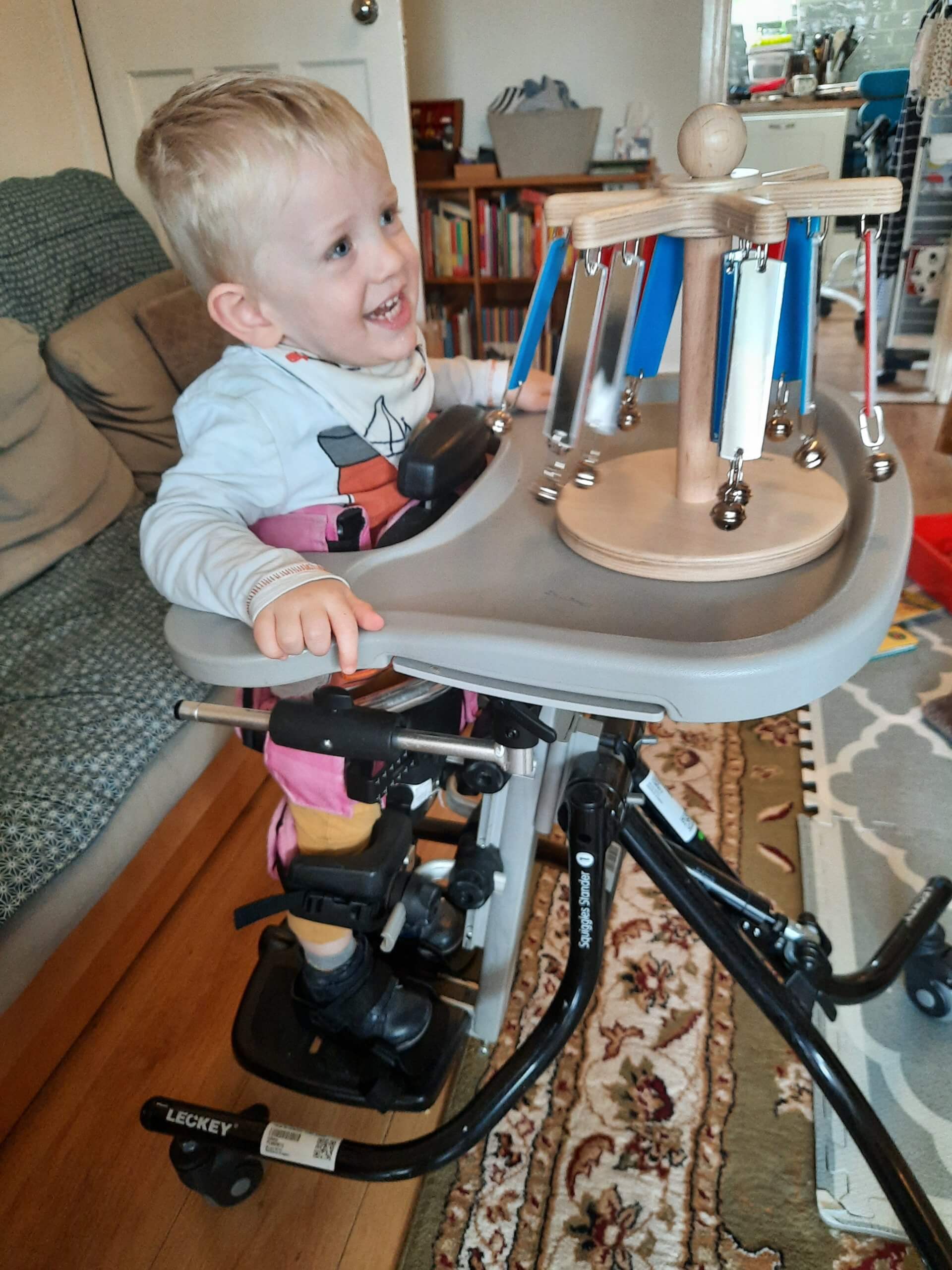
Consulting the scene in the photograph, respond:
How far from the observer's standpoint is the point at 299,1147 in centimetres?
85

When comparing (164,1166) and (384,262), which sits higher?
(384,262)

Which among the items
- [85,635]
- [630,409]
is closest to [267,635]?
[630,409]

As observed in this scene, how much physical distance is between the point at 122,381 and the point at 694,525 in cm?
133

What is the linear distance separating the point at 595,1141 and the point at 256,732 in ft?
2.12

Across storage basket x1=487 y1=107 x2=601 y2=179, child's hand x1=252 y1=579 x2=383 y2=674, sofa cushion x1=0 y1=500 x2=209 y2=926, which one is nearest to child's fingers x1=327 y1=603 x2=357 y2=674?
child's hand x1=252 y1=579 x2=383 y2=674

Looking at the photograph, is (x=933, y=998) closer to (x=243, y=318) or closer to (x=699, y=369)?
(x=699, y=369)

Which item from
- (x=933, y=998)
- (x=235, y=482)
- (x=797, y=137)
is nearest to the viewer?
(x=235, y=482)

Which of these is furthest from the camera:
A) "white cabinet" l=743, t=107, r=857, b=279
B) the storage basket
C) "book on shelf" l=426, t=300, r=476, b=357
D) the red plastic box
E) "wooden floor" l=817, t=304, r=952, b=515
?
"white cabinet" l=743, t=107, r=857, b=279

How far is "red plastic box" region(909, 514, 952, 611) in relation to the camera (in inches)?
78.2

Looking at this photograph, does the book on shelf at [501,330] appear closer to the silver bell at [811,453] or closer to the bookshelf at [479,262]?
the bookshelf at [479,262]

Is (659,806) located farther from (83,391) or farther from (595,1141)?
(83,391)

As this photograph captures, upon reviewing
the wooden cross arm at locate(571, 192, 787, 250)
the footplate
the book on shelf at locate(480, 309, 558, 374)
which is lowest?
the footplate

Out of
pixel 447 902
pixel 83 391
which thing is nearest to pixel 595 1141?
pixel 447 902

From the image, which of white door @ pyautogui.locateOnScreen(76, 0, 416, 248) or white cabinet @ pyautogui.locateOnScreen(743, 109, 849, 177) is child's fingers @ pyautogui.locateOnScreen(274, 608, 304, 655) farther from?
white cabinet @ pyautogui.locateOnScreen(743, 109, 849, 177)
